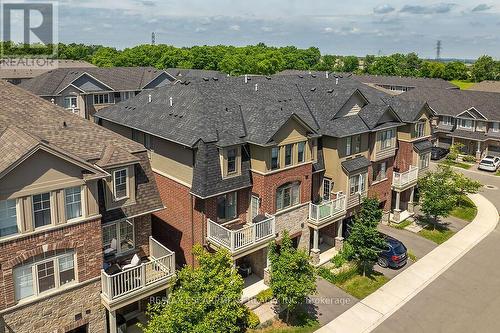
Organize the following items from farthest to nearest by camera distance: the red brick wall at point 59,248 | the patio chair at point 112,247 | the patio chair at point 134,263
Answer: the patio chair at point 112,247 → the patio chair at point 134,263 → the red brick wall at point 59,248

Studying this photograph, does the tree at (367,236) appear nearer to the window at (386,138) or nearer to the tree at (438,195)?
the window at (386,138)

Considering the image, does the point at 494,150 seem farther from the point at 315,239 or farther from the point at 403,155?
the point at 315,239

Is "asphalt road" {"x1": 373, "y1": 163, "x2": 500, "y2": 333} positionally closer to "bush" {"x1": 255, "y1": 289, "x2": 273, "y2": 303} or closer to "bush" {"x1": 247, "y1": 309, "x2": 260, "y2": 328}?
"bush" {"x1": 255, "y1": 289, "x2": 273, "y2": 303}

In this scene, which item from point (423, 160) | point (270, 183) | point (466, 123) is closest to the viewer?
point (270, 183)

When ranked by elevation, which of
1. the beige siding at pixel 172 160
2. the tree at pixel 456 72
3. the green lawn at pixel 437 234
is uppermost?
the tree at pixel 456 72

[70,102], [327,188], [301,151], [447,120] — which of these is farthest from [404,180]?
[70,102]

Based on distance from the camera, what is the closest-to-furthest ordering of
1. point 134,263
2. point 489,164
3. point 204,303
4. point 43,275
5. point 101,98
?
point 204,303 < point 43,275 < point 134,263 < point 489,164 < point 101,98

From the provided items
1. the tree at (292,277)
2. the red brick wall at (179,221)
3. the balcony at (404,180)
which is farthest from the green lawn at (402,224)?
the red brick wall at (179,221)
